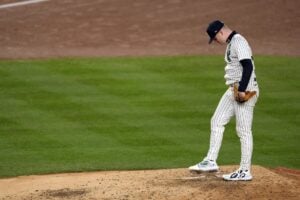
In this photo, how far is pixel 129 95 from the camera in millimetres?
14266

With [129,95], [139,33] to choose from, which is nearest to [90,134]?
[129,95]

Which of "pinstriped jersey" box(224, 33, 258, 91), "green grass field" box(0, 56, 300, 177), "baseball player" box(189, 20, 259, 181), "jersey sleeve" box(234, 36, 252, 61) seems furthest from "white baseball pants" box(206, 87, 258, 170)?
"green grass field" box(0, 56, 300, 177)

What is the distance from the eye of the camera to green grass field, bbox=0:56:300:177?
1153cm

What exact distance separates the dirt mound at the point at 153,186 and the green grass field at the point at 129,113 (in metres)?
0.67

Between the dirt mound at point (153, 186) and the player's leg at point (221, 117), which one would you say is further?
the player's leg at point (221, 117)

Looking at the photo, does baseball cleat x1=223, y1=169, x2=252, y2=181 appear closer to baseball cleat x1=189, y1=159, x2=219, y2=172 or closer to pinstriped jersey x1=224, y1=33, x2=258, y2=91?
baseball cleat x1=189, y1=159, x2=219, y2=172

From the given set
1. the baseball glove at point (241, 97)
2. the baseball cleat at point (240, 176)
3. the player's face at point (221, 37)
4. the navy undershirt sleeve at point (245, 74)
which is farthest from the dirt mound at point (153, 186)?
the player's face at point (221, 37)

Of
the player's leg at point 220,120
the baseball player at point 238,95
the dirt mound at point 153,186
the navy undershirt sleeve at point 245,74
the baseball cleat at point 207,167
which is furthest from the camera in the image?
the baseball cleat at point 207,167

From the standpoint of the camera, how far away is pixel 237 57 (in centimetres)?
957

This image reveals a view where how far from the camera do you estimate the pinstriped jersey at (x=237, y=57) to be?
374 inches

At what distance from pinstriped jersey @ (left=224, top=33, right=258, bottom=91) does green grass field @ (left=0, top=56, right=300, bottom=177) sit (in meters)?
1.93

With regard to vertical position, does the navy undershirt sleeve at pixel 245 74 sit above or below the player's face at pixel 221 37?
below

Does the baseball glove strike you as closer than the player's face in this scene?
Yes

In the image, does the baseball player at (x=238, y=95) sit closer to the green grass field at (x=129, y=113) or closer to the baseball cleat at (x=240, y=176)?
the baseball cleat at (x=240, y=176)
